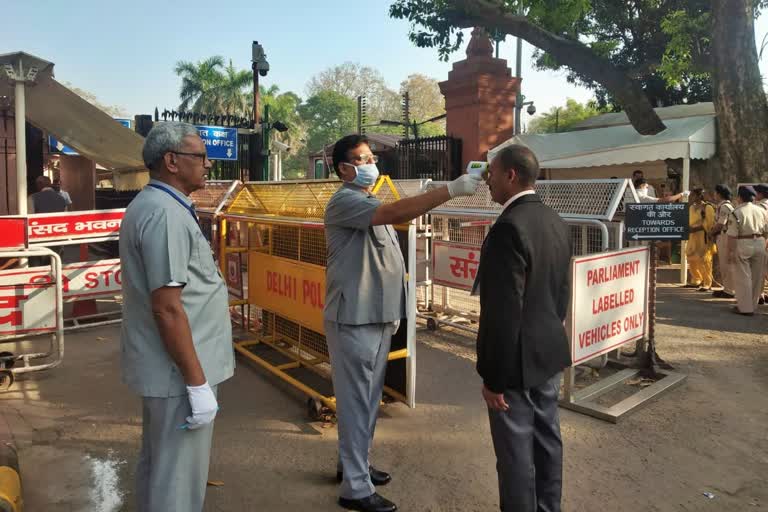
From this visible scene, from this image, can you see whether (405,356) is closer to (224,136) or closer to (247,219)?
(247,219)

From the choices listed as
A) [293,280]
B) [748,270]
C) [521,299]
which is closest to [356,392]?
[521,299]

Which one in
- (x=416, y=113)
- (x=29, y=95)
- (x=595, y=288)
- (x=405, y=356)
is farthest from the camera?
(x=416, y=113)

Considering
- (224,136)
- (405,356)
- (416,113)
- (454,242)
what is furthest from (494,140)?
(416,113)

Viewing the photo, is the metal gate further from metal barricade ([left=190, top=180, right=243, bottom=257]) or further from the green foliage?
metal barricade ([left=190, top=180, right=243, bottom=257])

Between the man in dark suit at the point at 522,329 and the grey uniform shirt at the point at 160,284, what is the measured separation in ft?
3.63

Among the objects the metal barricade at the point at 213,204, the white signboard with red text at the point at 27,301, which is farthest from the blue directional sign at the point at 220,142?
the white signboard with red text at the point at 27,301

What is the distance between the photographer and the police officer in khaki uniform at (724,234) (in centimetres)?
874

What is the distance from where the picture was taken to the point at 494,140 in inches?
526

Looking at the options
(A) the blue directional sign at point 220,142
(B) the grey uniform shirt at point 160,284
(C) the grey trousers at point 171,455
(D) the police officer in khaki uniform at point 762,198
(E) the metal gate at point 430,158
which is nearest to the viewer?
(B) the grey uniform shirt at point 160,284

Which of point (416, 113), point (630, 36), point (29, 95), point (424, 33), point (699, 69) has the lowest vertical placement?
point (29, 95)

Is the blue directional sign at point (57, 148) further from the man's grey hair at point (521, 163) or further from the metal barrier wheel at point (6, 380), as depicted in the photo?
the man's grey hair at point (521, 163)

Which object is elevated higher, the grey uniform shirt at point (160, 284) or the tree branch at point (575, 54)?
the tree branch at point (575, 54)

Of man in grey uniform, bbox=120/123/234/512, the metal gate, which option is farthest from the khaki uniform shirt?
man in grey uniform, bbox=120/123/234/512

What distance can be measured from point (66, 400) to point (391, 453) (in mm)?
2823
